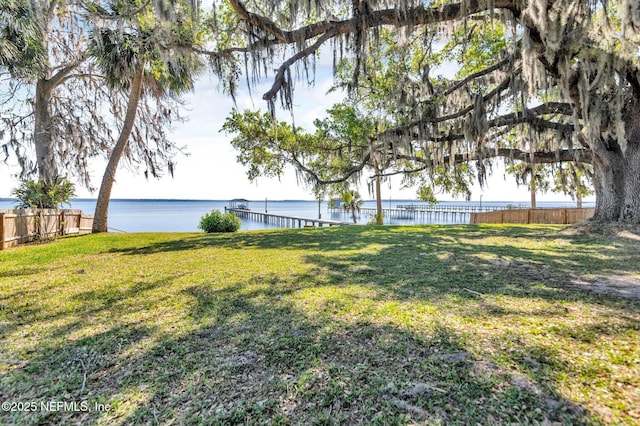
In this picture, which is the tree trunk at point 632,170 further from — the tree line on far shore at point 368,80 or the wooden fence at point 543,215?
the wooden fence at point 543,215

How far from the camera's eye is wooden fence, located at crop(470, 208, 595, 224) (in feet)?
39.1

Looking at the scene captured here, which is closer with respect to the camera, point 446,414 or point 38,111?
point 446,414

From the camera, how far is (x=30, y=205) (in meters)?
7.72

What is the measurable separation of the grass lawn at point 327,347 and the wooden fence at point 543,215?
35.3ft

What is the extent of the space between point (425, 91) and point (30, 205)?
1044 centimetres

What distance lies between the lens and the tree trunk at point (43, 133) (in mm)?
9031

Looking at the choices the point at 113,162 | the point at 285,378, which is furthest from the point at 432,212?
the point at 285,378

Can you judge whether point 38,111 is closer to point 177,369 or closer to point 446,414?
point 177,369

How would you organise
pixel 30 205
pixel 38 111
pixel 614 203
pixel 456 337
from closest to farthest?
1. pixel 456 337
2. pixel 614 203
3. pixel 30 205
4. pixel 38 111

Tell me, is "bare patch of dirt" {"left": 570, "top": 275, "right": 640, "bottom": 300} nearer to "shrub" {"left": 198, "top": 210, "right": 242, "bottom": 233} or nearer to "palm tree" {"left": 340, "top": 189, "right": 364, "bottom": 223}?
"shrub" {"left": 198, "top": 210, "right": 242, "bottom": 233}

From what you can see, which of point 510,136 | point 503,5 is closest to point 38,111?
point 503,5

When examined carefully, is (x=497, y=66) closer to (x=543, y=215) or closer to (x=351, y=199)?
(x=543, y=215)

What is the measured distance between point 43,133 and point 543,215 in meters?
18.6

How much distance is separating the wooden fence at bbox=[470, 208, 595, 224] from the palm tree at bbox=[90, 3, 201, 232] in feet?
44.5
